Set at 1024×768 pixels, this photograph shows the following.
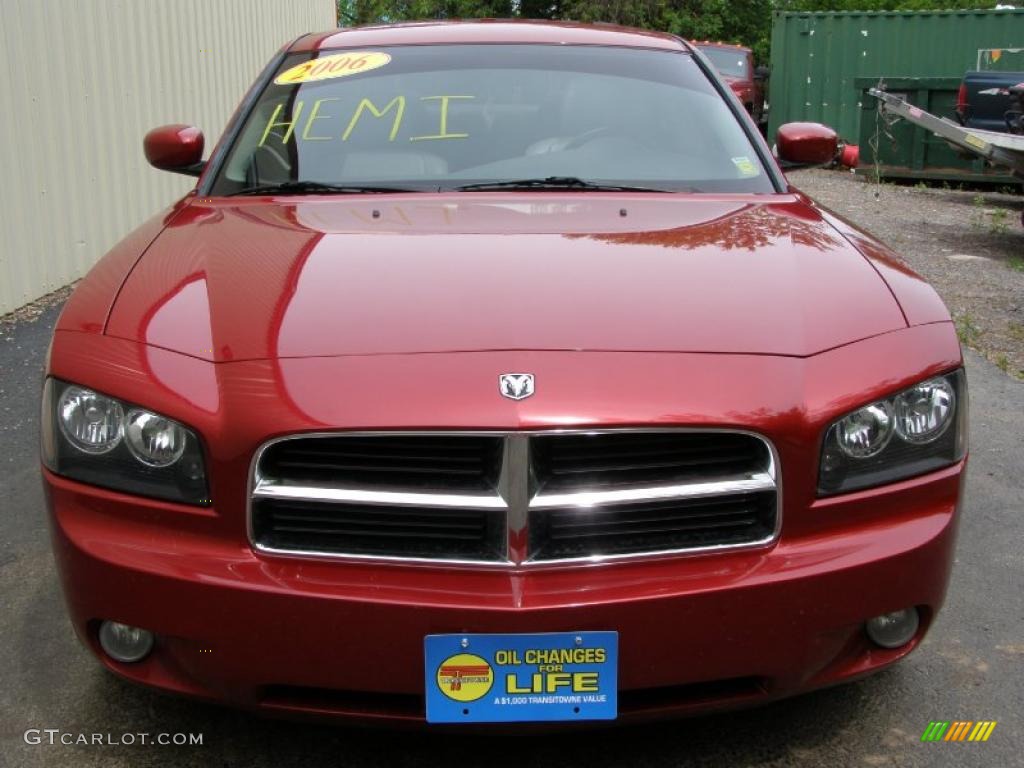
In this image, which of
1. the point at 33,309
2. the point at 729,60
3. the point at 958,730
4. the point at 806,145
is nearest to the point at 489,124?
the point at 806,145

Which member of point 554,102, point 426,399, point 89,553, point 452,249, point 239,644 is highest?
point 554,102

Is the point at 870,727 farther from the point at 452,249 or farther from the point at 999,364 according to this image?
the point at 999,364

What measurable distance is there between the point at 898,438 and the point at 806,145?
1.85 metres

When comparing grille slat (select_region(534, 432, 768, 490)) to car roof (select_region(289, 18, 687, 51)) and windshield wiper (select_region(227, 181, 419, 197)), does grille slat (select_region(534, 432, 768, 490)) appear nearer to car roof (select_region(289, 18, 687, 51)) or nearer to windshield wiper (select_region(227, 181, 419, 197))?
windshield wiper (select_region(227, 181, 419, 197))

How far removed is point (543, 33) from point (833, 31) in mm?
15216

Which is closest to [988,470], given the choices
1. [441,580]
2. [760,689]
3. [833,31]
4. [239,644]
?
[760,689]

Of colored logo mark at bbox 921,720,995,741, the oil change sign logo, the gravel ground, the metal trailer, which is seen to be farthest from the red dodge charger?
the metal trailer

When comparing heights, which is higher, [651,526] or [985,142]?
[985,142]

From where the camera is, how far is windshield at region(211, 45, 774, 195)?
3287mm

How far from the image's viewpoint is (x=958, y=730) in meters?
2.55

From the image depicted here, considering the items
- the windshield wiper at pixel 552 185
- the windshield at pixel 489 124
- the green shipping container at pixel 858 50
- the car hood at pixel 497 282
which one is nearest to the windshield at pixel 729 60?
the green shipping container at pixel 858 50

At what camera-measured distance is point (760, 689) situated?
2.14 m

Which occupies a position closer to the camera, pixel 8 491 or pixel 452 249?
pixel 452 249

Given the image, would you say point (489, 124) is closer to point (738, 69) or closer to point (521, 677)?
point (521, 677)
